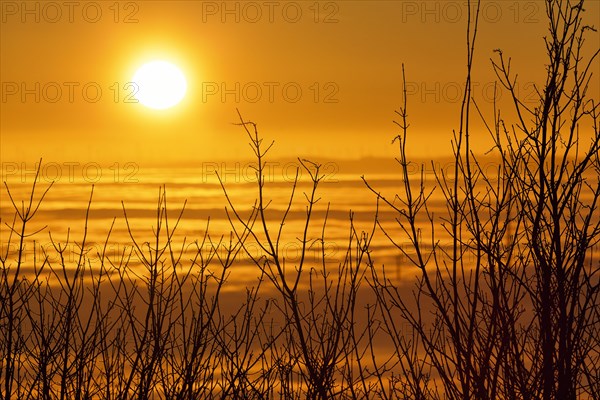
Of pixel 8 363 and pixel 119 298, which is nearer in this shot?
pixel 8 363

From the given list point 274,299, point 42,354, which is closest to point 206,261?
point 274,299

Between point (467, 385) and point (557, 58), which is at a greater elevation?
point (557, 58)

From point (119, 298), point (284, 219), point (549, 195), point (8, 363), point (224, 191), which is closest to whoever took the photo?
point (549, 195)

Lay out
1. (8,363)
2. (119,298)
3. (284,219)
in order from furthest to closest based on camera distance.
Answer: (119,298) → (8,363) → (284,219)

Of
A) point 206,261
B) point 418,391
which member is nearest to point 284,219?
point 418,391

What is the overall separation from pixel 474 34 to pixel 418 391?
7.73 feet

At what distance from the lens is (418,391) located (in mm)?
6035

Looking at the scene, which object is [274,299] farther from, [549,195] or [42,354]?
[549,195]

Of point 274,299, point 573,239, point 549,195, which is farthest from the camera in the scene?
point 274,299

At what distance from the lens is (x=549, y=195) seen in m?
4.82

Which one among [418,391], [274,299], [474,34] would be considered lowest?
[418,391]

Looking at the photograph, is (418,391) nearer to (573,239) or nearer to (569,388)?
(569,388)

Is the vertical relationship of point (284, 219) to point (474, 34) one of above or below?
below

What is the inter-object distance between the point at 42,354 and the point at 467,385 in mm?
4701
